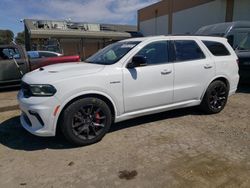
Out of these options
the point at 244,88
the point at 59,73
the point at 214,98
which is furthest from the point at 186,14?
the point at 59,73

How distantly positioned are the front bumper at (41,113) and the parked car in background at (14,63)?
5238 millimetres

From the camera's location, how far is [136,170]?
11.4 ft

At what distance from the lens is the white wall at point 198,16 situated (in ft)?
64.5

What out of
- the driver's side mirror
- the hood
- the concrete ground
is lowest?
the concrete ground

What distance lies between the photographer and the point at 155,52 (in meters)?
4.96

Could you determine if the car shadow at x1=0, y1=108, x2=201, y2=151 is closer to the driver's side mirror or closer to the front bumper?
the front bumper

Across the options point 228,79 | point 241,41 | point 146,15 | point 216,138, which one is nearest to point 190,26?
point 146,15

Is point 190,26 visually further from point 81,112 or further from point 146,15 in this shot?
point 81,112

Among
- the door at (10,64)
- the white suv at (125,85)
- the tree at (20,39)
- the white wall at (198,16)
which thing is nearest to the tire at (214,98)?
the white suv at (125,85)

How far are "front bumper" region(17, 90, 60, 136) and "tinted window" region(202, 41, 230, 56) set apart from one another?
3.48 m

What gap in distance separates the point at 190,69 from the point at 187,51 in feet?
1.28

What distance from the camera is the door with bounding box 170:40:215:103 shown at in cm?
514

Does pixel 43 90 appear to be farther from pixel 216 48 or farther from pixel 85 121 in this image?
pixel 216 48

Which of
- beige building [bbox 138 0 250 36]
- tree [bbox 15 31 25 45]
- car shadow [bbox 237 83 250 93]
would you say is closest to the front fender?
car shadow [bbox 237 83 250 93]
